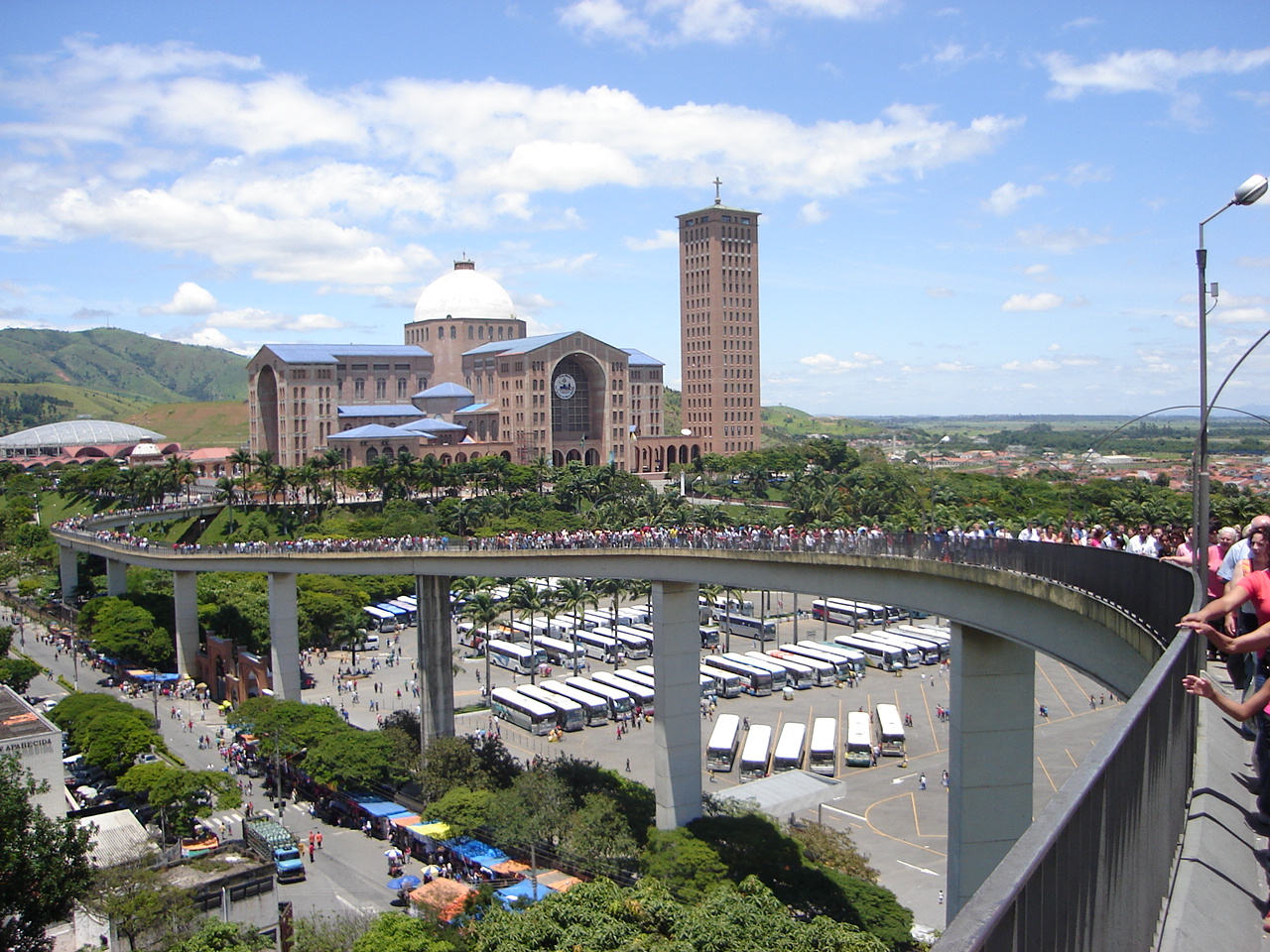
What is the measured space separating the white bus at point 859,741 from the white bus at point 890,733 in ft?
2.12

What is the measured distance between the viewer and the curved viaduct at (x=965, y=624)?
19.5m

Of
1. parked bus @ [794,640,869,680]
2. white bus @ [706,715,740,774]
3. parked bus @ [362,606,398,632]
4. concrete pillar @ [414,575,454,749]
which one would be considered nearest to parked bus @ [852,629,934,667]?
parked bus @ [794,640,869,680]

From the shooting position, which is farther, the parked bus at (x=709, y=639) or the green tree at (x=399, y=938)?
the parked bus at (x=709, y=639)

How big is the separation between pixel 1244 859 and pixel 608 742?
50.6m

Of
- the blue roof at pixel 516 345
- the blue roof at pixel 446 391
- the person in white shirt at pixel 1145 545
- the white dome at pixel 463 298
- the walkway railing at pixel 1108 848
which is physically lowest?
the person in white shirt at pixel 1145 545

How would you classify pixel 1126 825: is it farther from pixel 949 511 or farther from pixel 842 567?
pixel 949 511

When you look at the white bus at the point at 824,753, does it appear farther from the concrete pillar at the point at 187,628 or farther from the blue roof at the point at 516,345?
the blue roof at the point at 516,345

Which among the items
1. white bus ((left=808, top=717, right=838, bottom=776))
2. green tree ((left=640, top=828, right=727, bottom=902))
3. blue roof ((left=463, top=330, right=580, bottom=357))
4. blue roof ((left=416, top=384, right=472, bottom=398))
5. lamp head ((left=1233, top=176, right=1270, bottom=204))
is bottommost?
white bus ((left=808, top=717, right=838, bottom=776))

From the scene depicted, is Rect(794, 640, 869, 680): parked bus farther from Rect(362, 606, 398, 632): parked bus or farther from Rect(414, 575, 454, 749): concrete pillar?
Rect(362, 606, 398, 632): parked bus

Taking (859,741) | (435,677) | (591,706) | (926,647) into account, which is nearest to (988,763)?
(859,741)

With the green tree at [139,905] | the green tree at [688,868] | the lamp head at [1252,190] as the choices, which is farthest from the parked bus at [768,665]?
the lamp head at [1252,190]

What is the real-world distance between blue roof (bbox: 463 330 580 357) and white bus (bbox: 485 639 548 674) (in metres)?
57.7

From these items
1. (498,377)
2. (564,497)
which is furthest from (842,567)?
(498,377)

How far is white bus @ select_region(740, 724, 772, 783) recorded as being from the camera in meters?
49.6
